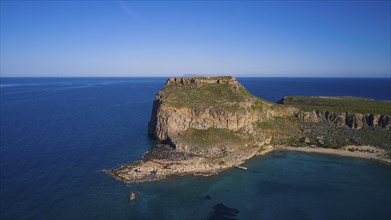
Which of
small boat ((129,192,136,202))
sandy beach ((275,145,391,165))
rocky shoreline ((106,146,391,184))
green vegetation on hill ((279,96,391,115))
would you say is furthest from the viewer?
green vegetation on hill ((279,96,391,115))

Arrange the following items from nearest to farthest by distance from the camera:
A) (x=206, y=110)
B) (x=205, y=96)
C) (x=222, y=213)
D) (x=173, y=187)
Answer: (x=222, y=213) → (x=173, y=187) → (x=206, y=110) → (x=205, y=96)

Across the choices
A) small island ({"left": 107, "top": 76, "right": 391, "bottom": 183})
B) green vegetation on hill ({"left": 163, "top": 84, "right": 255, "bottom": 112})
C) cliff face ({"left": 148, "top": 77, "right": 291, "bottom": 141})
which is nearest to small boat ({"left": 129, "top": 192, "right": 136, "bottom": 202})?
small island ({"left": 107, "top": 76, "right": 391, "bottom": 183})

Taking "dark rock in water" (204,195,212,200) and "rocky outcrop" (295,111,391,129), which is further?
"rocky outcrop" (295,111,391,129)

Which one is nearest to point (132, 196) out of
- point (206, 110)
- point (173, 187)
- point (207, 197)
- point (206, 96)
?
point (173, 187)

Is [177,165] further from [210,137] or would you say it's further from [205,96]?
[205,96]

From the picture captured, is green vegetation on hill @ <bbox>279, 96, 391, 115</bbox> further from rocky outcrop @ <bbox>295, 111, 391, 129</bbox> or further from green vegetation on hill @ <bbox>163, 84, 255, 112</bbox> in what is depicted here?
green vegetation on hill @ <bbox>163, 84, 255, 112</bbox>

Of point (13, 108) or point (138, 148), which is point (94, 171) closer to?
point (138, 148)

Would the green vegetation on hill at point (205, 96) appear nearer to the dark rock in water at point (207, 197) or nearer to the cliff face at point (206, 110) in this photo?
the cliff face at point (206, 110)

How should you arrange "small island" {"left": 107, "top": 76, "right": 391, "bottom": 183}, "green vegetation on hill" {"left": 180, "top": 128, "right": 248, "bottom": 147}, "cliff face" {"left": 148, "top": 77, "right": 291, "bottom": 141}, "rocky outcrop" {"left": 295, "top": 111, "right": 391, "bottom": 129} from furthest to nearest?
"rocky outcrop" {"left": 295, "top": 111, "right": 391, "bottom": 129}, "cliff face" {"left": 148, "top": 77, "right": 291, "bottom": 141}, "green vegetation on hill" {"left": 180, "top": 128, "right": 248, "bottom": 147}, "small island" {"left": 107, "top": 76, "right": 391, "bottom": 183}
